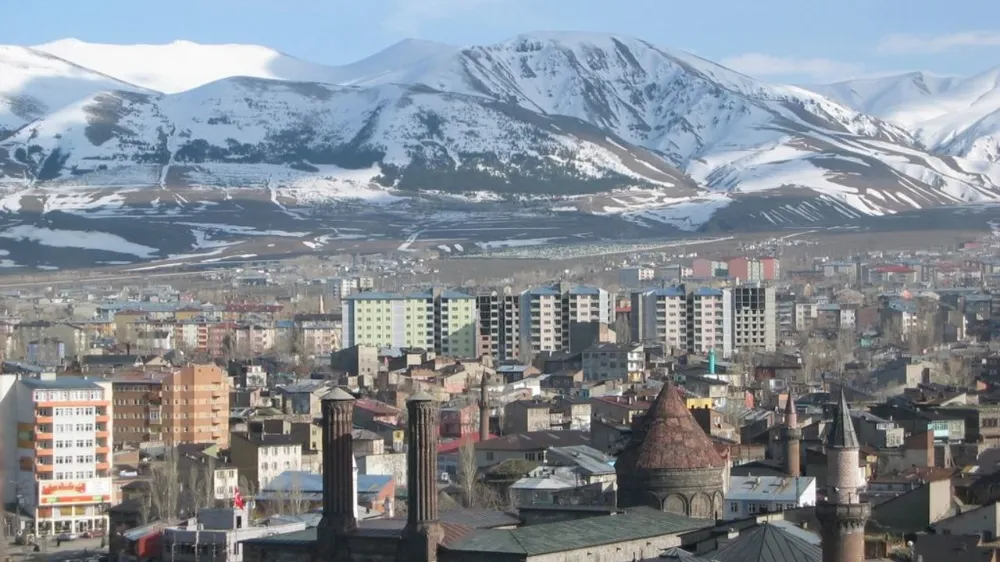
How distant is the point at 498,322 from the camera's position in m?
101

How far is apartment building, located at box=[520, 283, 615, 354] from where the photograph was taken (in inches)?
3900

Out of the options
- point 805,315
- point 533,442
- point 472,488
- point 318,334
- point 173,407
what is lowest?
point 472,488

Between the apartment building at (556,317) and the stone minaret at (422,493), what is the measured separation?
69046 millimetres

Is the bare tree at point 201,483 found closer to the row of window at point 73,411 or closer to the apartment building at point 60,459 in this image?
the apartment building at point 60,459

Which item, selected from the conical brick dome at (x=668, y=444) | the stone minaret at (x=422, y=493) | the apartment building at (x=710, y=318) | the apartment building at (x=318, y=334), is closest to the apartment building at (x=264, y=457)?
the conical brick dome at (x=668, y=444)

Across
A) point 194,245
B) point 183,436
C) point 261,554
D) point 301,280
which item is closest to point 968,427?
point 183,436

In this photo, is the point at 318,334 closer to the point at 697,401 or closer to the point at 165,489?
the point at 697,401

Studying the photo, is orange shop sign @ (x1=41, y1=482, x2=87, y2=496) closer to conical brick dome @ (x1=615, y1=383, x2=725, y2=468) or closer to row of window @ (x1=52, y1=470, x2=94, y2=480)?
row of window @ (x1=52, y1=470, x2=94, y2=480)

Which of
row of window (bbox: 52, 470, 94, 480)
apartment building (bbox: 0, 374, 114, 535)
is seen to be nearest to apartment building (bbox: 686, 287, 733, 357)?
apartment building (bbox: 0, 374, 114, 535)

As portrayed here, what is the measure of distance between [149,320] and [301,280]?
151ft

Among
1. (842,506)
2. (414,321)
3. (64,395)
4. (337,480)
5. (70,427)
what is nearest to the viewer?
(842,506)

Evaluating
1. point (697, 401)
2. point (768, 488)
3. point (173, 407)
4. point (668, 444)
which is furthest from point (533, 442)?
point (668, 444)

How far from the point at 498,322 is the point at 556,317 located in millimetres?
2296

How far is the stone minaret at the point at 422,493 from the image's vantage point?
2802cm
